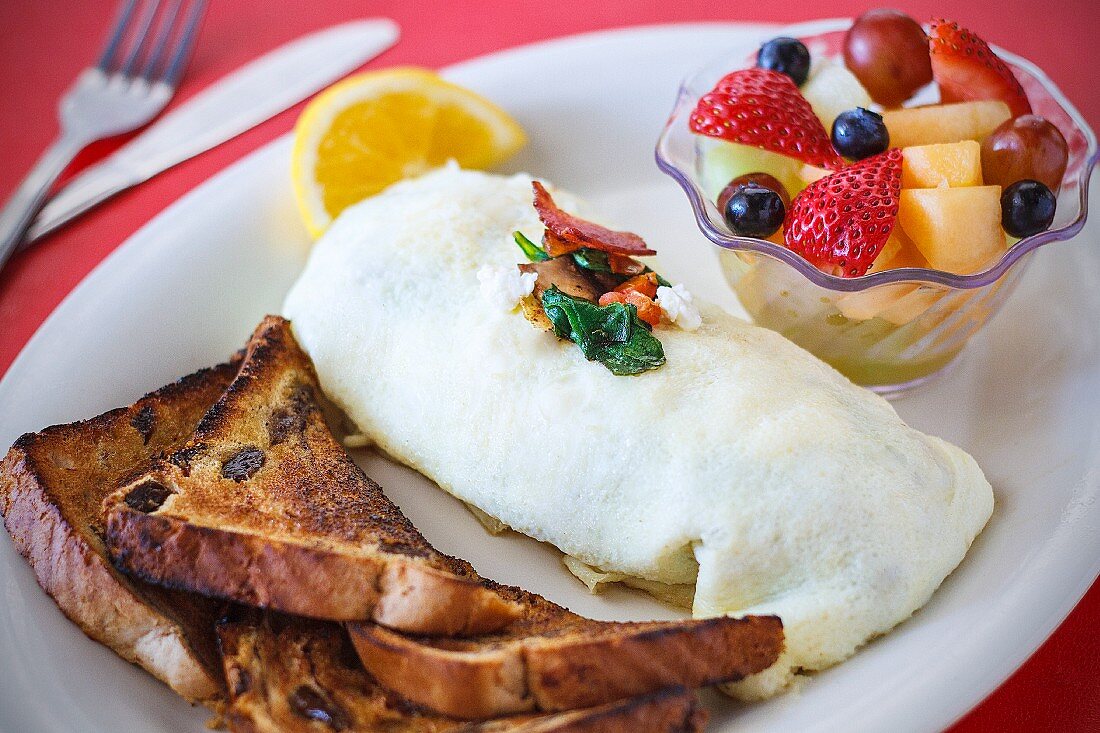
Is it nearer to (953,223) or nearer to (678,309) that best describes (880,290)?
(953,223)

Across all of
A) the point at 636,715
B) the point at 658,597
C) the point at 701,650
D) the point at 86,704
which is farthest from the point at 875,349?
the point at 86,704

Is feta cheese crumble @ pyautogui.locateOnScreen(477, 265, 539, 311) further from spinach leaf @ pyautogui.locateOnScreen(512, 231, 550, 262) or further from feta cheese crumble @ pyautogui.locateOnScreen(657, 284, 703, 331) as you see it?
feta cheese crumble @ pyautogui.locateOnScreen(657, 284, 703, 331)

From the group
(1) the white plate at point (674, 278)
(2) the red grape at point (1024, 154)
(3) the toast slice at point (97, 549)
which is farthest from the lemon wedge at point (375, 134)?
(2) the red grape at point (1024, 154)

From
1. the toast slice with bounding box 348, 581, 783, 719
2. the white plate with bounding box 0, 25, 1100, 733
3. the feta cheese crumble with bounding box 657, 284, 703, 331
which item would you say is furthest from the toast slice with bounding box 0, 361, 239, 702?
the feta cheese crumble with bounding box 657, 284, 703, 331

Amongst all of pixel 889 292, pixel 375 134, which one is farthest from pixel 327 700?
pixel 375 134

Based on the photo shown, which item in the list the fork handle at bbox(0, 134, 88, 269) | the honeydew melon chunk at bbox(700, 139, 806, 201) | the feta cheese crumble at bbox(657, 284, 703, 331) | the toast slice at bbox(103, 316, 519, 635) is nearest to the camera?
the toast slice at bbox(103, 316, 519, 635)

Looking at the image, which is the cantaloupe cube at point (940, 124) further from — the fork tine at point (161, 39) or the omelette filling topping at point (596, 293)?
the fork tine at point (161, 39)
